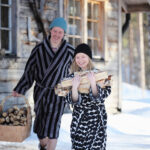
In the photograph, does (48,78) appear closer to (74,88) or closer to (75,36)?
(74,88)

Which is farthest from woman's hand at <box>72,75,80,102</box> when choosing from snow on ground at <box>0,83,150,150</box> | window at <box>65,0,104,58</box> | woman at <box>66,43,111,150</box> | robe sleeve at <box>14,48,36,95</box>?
window at <box>65,0,104,58</box>

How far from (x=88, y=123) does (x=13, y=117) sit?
2690 millimetres

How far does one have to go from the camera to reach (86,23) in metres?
8.23

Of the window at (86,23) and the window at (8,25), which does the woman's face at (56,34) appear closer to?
the window at (8,25)

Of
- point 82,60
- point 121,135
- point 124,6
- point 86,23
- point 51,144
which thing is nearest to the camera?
point 82,60

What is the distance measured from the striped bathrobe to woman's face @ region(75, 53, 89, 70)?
0.78m

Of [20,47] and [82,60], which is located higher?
[20,47]

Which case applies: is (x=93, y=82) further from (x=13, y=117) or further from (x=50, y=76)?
(x=13, y=117)

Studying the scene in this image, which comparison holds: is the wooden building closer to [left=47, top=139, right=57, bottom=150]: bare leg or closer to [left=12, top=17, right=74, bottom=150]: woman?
[left=12, top=17, right=74, bottom=150]: woman

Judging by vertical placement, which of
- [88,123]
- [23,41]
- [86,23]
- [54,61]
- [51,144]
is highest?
[86,23]

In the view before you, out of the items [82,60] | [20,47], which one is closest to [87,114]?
[82,60]

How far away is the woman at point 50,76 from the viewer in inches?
166

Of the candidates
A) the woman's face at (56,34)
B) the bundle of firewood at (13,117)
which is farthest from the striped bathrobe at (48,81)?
the bundle of firewood at (13,117)

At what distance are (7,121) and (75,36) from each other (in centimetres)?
306
